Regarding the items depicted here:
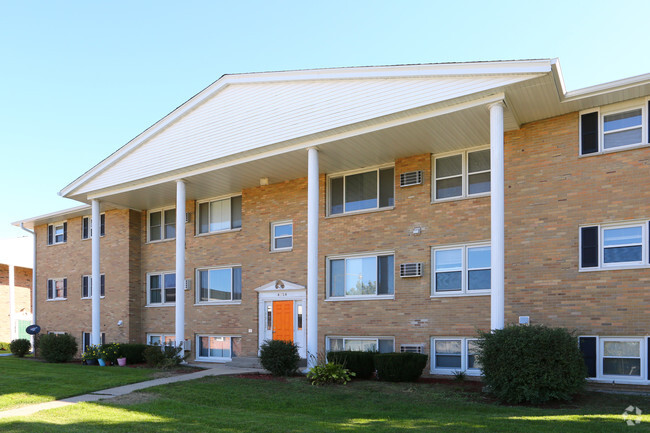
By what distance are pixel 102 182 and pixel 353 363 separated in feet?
39.3

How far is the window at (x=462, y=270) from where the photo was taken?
14.8m

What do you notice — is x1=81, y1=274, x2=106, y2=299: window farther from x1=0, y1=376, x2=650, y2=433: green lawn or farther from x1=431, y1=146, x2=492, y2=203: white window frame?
x1=431, y1=146, x2=492, y2=203: white window frame

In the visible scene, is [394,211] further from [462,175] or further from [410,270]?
[462,175]

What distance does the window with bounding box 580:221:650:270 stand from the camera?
12445mm

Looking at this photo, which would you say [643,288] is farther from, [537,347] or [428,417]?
[428,417]

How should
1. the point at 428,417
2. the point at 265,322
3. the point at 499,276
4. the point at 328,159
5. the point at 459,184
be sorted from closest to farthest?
the point at 428,417 → the point at 499,276 → the point at 459,184 → the point at 328,159 → the point at 265,322

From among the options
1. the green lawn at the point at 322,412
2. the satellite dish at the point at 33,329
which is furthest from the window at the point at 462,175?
the satellite dish at the point at 33,329

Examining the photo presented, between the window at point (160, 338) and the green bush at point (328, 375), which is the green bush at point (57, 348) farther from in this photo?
the green bush at point (328, 375)

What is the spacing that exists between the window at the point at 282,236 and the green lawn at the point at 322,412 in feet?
20.7

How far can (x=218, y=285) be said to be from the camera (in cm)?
2086

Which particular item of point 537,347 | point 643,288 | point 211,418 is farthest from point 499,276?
point 211,418

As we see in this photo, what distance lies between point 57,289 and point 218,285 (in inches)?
421

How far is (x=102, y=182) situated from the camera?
20.9 metres

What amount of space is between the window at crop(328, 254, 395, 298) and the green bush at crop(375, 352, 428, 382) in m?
2.73
